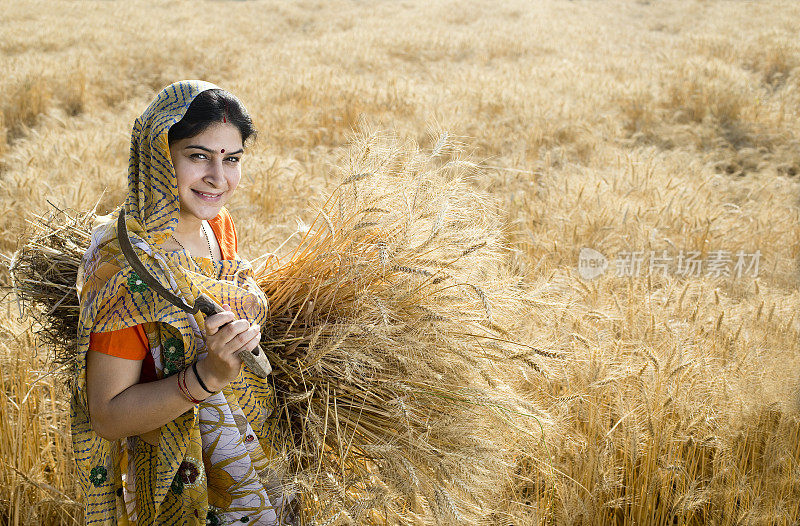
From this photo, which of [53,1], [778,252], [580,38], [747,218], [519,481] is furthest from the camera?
[53,1]

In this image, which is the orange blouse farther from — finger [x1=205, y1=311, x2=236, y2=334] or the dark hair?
the dark hair

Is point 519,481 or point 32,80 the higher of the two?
point 32,80

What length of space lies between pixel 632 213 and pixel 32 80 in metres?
6.87

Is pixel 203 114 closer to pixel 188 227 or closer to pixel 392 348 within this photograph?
pixel 188 227

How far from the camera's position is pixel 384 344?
1432mm

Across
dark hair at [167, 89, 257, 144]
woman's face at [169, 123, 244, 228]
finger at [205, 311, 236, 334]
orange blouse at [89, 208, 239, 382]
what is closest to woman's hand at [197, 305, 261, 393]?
finger at [205, 311, 236, 334]

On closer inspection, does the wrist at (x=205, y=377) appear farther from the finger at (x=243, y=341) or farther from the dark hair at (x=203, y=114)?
the dark hair at (x=203, y=114)

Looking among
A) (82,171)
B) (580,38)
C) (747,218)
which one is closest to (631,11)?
(580,38)

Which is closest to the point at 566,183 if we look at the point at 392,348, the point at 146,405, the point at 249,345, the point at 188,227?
the point at 392,348

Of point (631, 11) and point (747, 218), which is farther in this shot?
point (631, 11)

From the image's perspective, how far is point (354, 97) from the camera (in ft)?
22.4

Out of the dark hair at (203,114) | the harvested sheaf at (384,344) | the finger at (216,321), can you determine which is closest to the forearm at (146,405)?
the finger at (216,321)

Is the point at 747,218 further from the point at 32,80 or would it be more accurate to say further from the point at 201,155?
the point at 32,80

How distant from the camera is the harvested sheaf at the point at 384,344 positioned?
1.43 metres
